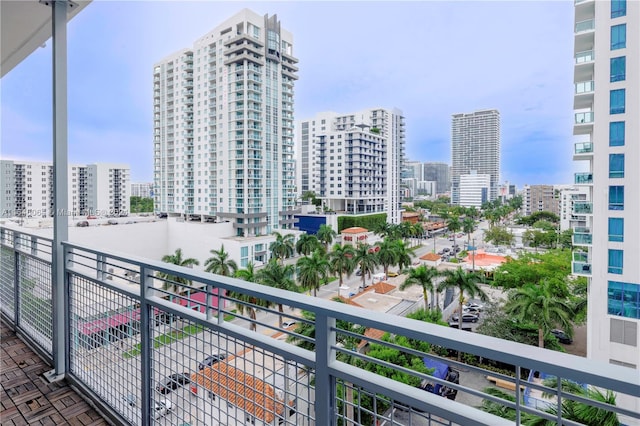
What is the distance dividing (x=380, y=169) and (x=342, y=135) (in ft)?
16.8

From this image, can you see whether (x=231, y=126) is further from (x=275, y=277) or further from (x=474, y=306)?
(x=474, y=306)

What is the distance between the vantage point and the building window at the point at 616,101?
7.12 metres

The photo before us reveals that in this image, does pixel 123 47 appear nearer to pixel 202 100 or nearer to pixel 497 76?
pixel 202 100

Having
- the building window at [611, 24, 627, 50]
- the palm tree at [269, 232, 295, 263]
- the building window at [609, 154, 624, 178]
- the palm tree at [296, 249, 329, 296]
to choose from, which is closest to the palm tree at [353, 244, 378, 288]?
the palm tree at [296, 249, 329, 296]

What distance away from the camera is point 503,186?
165 ft

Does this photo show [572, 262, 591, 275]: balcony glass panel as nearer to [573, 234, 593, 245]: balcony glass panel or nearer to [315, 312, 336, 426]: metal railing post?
[573, 234, 593, 245]: balcony glass panel

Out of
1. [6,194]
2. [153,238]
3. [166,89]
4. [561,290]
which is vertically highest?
[166,89]

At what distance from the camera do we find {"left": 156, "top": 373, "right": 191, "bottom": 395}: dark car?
3.65 ft

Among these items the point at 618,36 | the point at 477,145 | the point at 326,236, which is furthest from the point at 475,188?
the point at 618,36

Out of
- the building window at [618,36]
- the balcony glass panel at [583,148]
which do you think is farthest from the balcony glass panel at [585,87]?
the balcony glass panel at [583,148]

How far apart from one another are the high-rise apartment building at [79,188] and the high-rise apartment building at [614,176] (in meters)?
20.8

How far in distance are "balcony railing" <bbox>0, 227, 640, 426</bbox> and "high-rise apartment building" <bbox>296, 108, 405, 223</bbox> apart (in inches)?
1058

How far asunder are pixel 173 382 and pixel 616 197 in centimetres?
924

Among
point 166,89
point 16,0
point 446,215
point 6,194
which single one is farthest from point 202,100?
point 446,215
